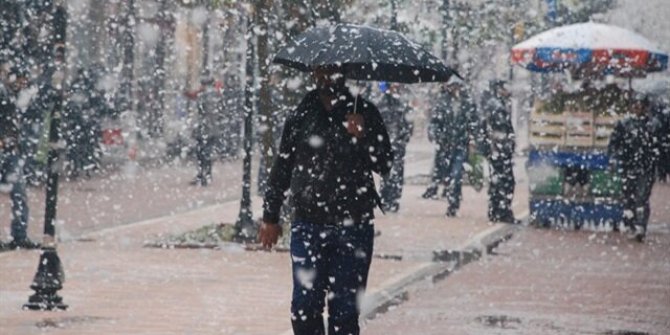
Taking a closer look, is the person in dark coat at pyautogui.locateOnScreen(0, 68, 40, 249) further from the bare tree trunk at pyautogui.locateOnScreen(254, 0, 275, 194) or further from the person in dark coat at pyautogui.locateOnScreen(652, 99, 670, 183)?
the person in dark coat at pyautogui.locateOnScreen(652, 99, 670, 183)

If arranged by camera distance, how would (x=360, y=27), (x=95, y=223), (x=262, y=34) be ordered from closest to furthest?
1. (x=360, y=27)
2. (x=262, y=34)
3. (x=95, y=223)

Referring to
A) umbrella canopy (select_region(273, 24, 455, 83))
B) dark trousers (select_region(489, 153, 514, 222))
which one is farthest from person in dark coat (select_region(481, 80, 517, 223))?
umbrella canopy (select_region(273, 24, 455, 83))

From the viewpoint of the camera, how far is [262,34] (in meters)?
17.5

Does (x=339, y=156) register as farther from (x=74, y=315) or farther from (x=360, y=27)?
(x=74, y=315)

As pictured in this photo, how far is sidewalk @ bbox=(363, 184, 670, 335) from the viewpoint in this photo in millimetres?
11312

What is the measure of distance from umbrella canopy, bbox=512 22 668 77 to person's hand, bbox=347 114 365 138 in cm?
1417

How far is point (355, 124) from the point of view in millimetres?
7809

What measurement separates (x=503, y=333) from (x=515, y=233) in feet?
29.4

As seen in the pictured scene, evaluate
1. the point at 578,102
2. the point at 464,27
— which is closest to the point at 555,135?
the point at 578,102

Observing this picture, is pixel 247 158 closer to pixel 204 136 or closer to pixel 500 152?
pixel 500 152

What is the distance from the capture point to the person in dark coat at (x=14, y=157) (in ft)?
49.9

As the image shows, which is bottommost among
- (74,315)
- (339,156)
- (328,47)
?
(74,315)

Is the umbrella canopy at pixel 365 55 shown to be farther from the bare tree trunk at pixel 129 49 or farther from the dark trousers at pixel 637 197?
the bare tree trunk at pixel 129 49

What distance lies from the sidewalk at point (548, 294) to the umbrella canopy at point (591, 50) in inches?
144
